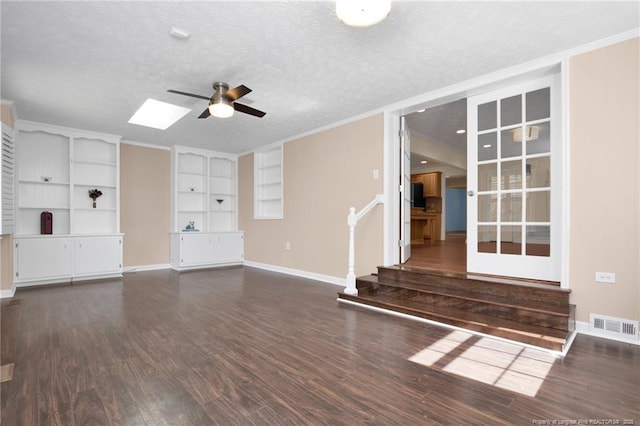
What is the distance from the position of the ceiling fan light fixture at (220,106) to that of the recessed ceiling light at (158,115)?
141 cm

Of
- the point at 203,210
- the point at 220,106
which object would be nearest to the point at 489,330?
the point at 220,106

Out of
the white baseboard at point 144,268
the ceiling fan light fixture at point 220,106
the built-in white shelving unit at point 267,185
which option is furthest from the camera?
the built-in white shelving unit at point 267,185

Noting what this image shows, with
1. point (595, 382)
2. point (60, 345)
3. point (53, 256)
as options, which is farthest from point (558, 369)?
point (53, 256)

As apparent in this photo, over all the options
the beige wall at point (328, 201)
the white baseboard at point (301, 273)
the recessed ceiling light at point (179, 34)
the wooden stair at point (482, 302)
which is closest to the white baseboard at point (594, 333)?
the wooden stair at point (482, 302)

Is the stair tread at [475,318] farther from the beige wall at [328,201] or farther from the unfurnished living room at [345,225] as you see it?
the beige wall at [328,201]

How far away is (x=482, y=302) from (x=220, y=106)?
133 inches

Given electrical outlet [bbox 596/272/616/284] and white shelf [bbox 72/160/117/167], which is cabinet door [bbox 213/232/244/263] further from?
electrical outlet [bbox 596/272/616/284]

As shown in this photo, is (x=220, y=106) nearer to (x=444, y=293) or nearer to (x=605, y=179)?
(x=444, y=293)

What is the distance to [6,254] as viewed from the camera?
4148 millimetres

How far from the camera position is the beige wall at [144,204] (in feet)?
19.9

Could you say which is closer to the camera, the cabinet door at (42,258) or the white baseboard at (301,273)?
the cabinet door at (42,258)

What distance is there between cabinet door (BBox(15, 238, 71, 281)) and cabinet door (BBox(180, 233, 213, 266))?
1823 millimetres

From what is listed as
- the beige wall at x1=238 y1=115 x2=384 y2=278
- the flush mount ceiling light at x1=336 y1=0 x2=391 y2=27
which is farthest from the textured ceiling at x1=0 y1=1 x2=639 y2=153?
the beige wall at x1=238 y1=115 x2=384 y2=278

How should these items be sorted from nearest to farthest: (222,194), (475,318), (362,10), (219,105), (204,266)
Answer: (362,10) < (475,318) < (219,105) < (204,266) < (222,194)
